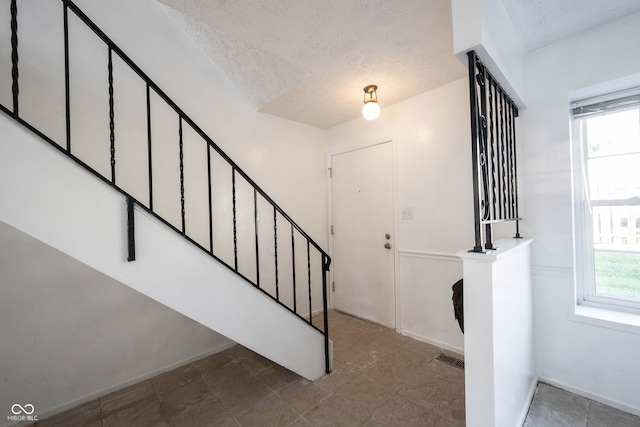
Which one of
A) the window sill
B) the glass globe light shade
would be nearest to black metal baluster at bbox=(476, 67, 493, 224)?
the glass globe light shade

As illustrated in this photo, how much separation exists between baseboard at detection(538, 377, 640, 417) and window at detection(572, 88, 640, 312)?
0.62 metres

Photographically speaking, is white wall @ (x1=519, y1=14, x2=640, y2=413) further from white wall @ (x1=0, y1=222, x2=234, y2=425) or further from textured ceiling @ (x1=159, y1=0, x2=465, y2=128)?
white wall @ (x1=0, y1=222, x2=234, y2=425)

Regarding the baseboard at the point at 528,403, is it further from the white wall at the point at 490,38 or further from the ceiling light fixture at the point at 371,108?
the ceiling light fixture at the point at 371,108

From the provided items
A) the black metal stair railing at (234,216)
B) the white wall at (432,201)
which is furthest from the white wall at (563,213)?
the black metal stair railing at (234,216)

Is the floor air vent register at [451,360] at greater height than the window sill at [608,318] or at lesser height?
lesser

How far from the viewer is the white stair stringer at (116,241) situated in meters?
1.00

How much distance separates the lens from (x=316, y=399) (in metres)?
1.81

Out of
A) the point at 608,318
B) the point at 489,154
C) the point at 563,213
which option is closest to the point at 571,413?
Result: the point at 608,318

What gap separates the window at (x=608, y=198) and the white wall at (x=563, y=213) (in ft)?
0.70

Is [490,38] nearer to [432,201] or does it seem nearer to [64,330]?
[432,201]

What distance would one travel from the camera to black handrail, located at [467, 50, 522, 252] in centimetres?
126

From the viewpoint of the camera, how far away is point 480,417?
3.92 feet

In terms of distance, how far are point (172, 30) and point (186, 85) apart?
438 millimetres

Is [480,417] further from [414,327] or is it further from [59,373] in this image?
[59,373]
